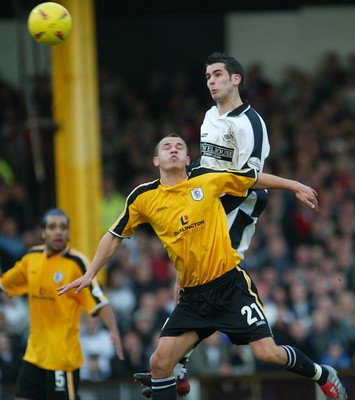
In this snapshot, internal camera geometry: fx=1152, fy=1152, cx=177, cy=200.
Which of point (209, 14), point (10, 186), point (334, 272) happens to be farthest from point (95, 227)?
point (209, 14)

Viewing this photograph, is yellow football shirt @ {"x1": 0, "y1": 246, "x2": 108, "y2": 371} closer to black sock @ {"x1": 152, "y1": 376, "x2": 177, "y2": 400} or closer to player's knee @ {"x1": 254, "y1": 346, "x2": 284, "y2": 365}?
black sock @ {"x1": 152, "y1": 376, "x2": 177, "y2": 400}

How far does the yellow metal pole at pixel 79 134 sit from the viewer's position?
618 inches

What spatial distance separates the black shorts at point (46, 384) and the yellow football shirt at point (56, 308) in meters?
0.06

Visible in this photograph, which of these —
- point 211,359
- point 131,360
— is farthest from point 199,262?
point 211,359

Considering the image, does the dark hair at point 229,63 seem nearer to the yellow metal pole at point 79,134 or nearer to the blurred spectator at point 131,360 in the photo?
the blurred spectator at point 131,360

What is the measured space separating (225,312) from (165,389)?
0.74 meters

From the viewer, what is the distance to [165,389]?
28.5ft

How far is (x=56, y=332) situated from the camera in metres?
9.95

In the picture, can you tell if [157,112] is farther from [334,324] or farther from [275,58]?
[334,324]

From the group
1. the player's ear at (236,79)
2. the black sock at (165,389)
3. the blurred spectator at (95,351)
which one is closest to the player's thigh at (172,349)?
the black sock at (165,389)

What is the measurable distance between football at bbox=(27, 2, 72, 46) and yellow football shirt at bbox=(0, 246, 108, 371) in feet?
6.11

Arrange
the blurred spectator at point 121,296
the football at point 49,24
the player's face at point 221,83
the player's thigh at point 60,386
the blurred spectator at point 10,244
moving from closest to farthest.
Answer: the player's face at point 221,83 < the football at point 49,24 < the player's thigh at point 60,386 < the blurred spectator at point 121,296 < the blurred spectator at point 10,244

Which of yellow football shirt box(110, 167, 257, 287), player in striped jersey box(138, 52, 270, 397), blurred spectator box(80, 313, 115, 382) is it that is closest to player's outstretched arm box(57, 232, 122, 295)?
yellow football shirt box(110, 167, 257, 287)

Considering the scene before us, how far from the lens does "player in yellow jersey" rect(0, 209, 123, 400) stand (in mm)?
9914
